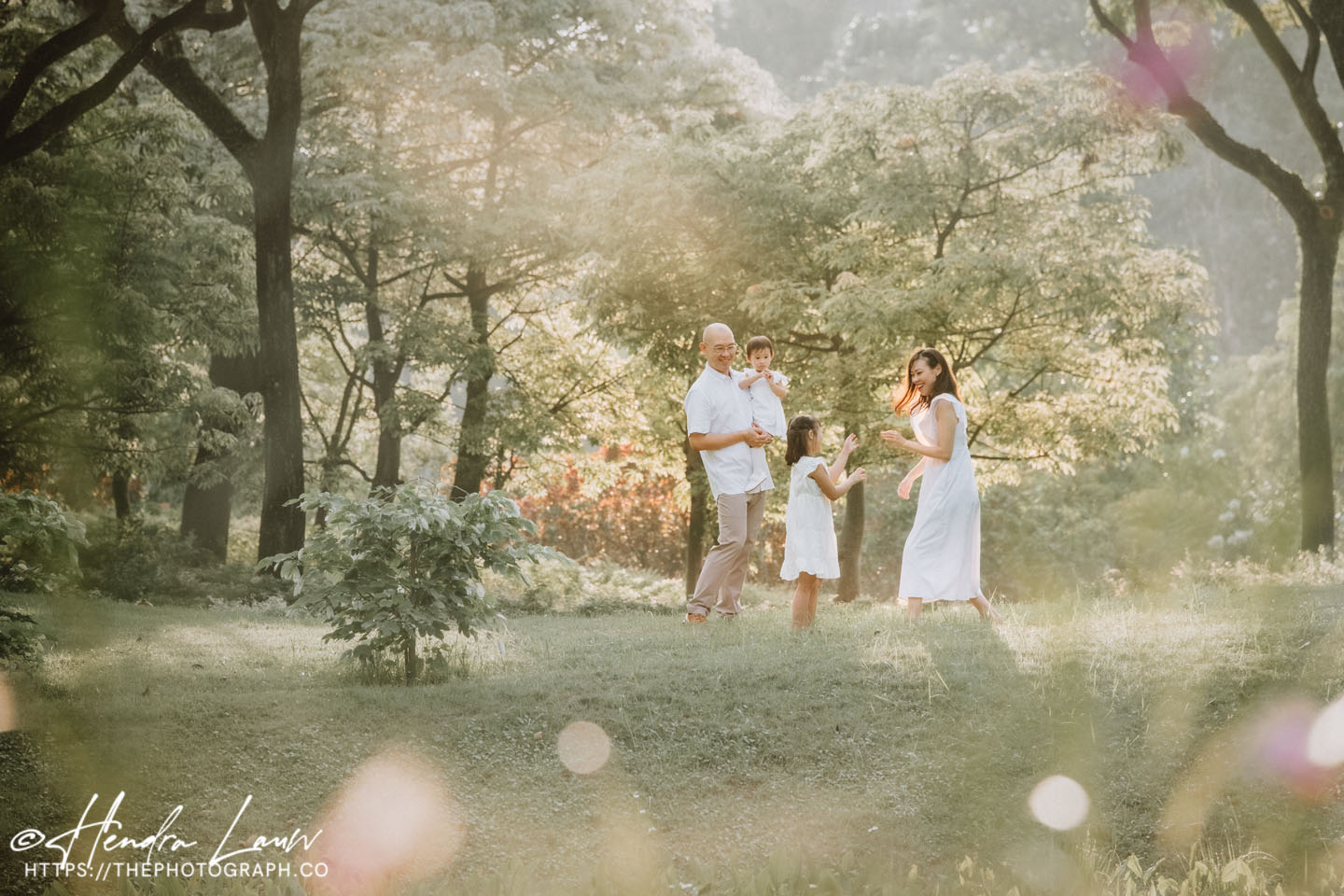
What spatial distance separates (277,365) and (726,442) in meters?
6.83

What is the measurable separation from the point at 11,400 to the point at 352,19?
6729 mm

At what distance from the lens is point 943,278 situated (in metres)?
11.5

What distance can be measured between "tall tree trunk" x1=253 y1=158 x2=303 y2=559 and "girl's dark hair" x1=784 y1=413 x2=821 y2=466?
698cm

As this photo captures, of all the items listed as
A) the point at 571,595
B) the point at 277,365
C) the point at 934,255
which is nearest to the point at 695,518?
the point at 571,595

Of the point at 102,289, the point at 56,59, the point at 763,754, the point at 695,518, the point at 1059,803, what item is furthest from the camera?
the point at 695,518

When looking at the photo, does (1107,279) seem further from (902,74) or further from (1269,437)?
(902,74)

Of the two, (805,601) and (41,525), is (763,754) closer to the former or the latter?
(805,601)

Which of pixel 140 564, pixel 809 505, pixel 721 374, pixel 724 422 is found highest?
pixel 721 374

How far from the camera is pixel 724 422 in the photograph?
838cm

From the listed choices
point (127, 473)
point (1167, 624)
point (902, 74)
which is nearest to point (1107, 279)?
point (1167, 624)

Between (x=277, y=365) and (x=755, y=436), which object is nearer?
(x=755, y=436)

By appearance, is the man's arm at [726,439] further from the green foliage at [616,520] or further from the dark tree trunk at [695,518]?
the green foliage at [616,520]

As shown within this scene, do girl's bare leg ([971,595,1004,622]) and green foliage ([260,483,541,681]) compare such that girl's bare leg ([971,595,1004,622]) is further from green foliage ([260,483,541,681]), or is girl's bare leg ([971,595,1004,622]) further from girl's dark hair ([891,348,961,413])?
green foliage ([260,483,541,681])

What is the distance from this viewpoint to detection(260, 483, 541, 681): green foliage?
6.46 meters
